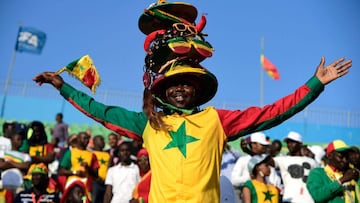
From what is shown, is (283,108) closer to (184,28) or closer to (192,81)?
(192,81)

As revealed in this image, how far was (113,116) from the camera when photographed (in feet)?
11.7

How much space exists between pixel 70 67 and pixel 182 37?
886 millimetres

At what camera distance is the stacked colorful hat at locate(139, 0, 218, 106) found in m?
3.52

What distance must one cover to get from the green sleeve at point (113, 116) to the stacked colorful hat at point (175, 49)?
0.78ft

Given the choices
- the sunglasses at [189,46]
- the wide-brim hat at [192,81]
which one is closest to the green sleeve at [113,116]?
the wide-brim hat at [192,81]

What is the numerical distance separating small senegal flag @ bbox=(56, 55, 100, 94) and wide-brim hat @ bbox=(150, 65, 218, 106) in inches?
21.2

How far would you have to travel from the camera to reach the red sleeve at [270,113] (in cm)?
337

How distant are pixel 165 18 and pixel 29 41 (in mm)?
26455

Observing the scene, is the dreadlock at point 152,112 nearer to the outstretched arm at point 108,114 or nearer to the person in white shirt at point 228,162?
the outstretched arm at point 108,114

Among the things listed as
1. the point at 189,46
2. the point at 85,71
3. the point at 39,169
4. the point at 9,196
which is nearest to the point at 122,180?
the point at 39,169

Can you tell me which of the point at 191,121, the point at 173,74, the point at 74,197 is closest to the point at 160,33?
the point at 173,74

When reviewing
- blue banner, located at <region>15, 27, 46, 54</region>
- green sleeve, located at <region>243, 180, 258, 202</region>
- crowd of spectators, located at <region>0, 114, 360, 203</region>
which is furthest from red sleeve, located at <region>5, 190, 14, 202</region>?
blue banner, located at <region>15, 27, 46, 54</region>

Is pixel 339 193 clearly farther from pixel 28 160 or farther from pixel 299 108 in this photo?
pixel 28 160

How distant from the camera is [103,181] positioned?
355 inches
